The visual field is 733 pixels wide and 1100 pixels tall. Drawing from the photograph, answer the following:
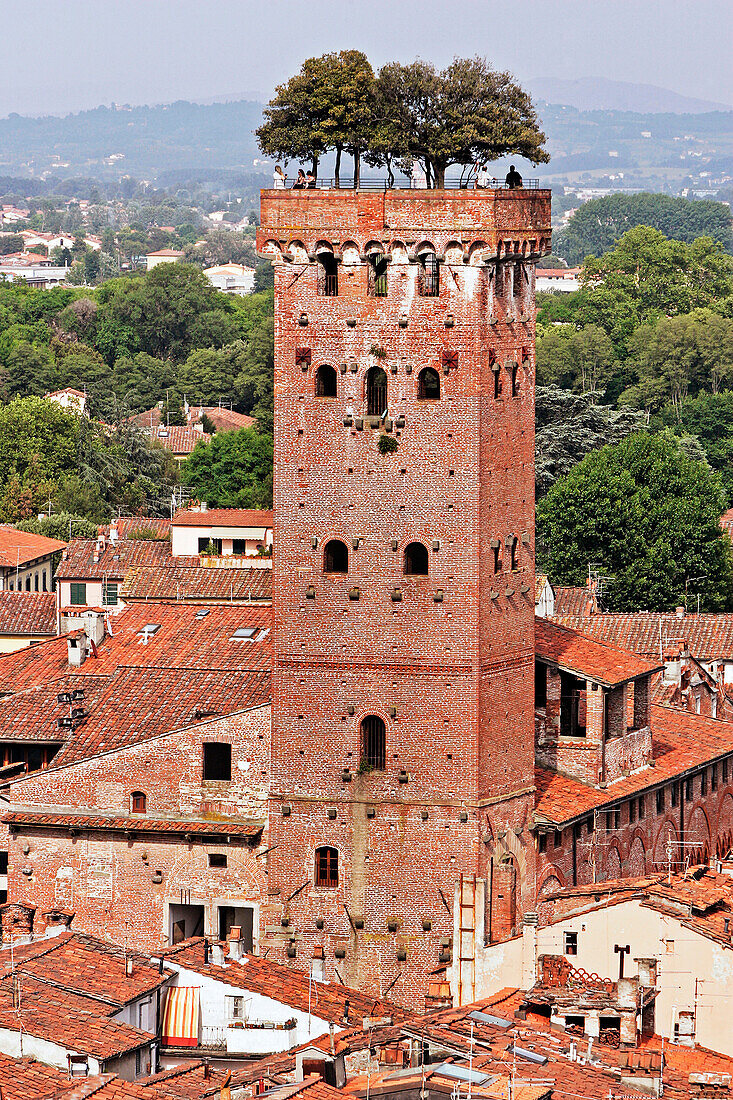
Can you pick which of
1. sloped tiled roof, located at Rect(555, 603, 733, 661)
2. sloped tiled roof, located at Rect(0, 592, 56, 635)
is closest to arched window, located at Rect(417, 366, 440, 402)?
sloped tiled roof, located at Rect(555, 603, 733, 661)

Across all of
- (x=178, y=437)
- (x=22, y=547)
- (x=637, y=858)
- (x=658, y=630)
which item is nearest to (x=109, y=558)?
(x=22, y=547)

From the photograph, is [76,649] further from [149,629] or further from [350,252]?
[350,252]

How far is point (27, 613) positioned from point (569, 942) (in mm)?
Answer: 33534

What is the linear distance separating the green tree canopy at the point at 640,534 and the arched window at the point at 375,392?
1343 inches

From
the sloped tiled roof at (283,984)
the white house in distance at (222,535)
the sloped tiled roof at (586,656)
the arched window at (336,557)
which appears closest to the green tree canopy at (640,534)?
the white house in distance at (222,535)

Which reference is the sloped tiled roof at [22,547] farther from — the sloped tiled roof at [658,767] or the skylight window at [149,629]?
the skylight window at [149,629]

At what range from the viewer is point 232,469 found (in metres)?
103

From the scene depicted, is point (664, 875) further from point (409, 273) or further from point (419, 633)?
point (409, 273)

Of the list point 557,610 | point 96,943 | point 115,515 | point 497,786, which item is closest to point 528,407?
point 497,786

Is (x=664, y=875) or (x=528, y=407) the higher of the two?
(x=528, y=407)

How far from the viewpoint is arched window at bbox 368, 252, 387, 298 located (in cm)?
4444

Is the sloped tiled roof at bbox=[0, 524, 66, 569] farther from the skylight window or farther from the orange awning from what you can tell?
the orange awning

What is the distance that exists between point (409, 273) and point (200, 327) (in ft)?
365

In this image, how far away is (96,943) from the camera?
139 ft
